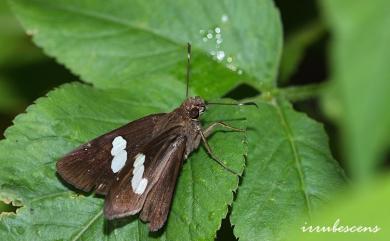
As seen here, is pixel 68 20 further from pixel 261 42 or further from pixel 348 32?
pixel 348 32

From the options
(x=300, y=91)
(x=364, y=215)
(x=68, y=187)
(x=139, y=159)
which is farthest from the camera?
(x=300, y=91)

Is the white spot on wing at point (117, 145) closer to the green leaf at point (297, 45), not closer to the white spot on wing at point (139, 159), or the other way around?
the white spot on wing at point (139, 159)

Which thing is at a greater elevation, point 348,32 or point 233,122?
point 233,122

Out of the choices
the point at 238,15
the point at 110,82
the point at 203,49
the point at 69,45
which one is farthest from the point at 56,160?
the point at 238,15

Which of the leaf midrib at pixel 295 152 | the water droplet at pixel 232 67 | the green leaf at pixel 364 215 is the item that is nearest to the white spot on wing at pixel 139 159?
the leaf midrib at pixel 295 152

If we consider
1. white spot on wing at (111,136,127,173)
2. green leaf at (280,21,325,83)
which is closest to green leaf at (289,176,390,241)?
white spot on wing at (111,136,127,173)

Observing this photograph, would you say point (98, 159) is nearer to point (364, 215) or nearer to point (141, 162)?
point (141, 162)

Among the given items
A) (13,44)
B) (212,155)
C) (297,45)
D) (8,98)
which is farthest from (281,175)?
(13,44)
